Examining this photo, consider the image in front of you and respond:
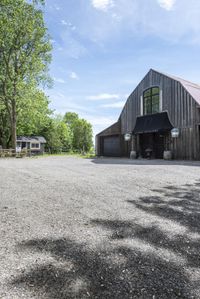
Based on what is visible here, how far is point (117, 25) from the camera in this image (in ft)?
42.9

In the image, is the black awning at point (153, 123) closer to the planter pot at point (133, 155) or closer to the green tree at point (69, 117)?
the planter pot at point (133, 155)

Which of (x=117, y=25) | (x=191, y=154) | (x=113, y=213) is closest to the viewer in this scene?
(x=113, y=213)

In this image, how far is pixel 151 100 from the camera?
1830cm

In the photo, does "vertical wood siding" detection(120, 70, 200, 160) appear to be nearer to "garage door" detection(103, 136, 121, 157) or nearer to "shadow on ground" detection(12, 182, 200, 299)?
"garage door" detection(103, 136, 121, 157)

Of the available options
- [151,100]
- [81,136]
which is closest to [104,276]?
[151,100]

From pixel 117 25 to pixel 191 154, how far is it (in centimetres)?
995

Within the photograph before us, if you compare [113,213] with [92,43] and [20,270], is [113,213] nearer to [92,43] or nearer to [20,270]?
[20,270]

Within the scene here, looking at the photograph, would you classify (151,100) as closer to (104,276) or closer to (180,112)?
(180,112)

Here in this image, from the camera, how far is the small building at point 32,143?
3693 cm

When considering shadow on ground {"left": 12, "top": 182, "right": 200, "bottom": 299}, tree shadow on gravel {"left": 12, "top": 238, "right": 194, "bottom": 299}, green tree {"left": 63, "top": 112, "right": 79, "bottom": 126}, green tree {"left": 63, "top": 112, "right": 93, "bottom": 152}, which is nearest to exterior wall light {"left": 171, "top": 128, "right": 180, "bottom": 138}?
shadow on ground {"left": 12, "top": 182, "right": 200, "bottom": 299}

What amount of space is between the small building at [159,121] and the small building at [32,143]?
1933 centimetres

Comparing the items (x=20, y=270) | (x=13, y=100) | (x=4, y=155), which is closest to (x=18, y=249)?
(x=20, y=270)

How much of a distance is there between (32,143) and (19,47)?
19.7m

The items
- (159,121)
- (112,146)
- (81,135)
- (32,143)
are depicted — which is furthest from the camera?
(81,135)
